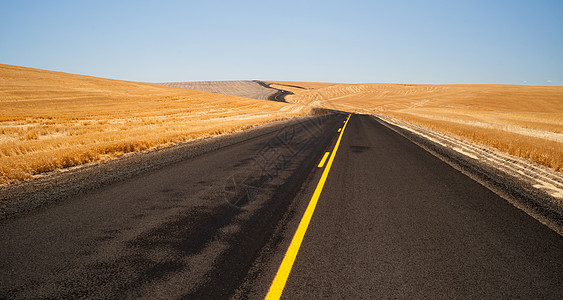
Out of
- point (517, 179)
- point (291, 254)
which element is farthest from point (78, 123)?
point (517, 179)

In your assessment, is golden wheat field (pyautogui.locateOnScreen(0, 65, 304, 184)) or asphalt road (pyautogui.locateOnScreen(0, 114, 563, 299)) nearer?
asphalt road (pyautogui.locateOnScreen(0, 114, 563, 299))

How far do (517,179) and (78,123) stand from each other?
27135 millimetres

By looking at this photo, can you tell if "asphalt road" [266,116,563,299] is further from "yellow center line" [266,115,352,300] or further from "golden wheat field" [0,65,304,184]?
"golden wheat field" [0,65,304,184]

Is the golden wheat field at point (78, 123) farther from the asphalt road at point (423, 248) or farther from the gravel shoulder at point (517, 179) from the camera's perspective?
the gravel shoulder at point (517, 179)

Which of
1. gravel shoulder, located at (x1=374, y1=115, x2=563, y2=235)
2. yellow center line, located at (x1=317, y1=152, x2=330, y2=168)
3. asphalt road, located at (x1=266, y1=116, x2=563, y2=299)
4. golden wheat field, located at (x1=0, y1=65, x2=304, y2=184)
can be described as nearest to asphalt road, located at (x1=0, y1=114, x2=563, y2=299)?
asphalt road, located at (x1=266, y1=116, x2=563, y2=299)

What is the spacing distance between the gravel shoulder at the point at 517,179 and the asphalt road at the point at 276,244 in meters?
0.36

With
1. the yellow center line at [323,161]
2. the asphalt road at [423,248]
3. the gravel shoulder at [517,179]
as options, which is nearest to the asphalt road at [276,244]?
the asphalt road at [423,248]

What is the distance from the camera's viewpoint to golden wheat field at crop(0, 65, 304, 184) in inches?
338

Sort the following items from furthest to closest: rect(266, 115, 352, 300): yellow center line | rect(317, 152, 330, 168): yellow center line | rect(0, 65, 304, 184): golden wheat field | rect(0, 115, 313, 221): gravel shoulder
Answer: rect(0, 65, 304, 184): golden wheat field, rect(317, 152, 330, 168): yellow center line, rect(0, 115, 313, 221): gravel shoulder, rect(266, 115, 352, 300): yellow center line

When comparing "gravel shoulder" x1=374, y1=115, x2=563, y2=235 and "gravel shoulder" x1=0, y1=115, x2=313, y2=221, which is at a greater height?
"gravel shoulder" x1=374, y1=115, x2=563, y2=235

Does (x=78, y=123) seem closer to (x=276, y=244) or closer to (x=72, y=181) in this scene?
(x=72, y=181)

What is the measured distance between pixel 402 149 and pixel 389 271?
877 cm

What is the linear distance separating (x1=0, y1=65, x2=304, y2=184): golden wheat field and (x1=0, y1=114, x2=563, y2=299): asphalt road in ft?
13.4

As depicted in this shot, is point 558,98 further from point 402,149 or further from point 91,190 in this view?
point 91,190
